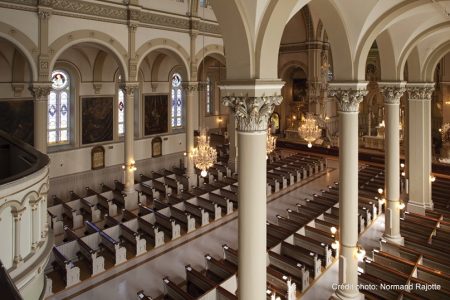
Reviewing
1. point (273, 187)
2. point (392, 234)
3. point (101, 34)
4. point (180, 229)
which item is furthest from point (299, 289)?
point (101, 34)

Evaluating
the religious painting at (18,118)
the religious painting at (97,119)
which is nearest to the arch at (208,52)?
the religious painting at (97,119)

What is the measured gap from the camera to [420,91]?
1445cm

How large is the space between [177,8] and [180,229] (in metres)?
12.0

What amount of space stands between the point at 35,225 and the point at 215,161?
11.8 m

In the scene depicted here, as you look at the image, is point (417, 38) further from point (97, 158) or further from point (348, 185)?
point (97, 158)

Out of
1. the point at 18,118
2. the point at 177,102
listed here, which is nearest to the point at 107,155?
the point at 18,118

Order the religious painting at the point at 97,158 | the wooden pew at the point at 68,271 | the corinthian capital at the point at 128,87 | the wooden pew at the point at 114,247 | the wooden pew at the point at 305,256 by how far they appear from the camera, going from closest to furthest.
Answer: the wooden pew at the point at 68,271, the wooden pew at the point at 305,256, the wooden pew at the point at 114,247, the corinthian capital at the point at 128,87, the religious painting at the point at 97,158

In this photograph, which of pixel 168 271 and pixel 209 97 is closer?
pixel 168 271

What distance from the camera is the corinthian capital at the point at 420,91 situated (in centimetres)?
1443

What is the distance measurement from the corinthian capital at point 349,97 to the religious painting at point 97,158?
48.9 feet

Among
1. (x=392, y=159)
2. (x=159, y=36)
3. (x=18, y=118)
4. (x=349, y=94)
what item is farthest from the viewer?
(x=159, y=36)

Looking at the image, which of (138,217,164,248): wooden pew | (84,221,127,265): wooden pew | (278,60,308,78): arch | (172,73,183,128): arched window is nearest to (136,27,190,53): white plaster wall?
(172,73,183,128): arched window

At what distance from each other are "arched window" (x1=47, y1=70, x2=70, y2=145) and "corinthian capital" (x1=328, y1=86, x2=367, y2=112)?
15.2m

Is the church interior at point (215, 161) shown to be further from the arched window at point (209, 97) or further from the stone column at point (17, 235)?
the arched window at point (209, 97)
